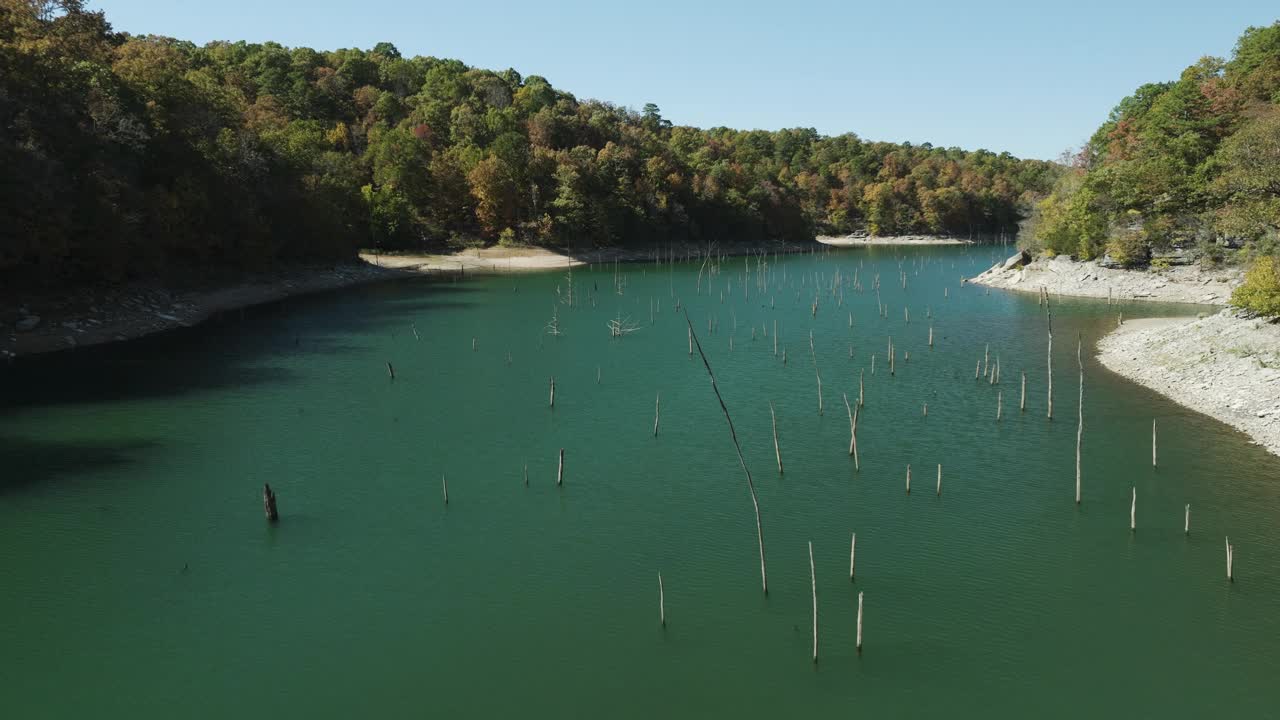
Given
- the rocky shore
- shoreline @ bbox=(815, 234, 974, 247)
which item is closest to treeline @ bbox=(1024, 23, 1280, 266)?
the rocky shore

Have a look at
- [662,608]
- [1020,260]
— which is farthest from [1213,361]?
[1020,260]

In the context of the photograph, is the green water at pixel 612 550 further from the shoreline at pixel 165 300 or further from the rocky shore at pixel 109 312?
the shoreline at pixel 165 300

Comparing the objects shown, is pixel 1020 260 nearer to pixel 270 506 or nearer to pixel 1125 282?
pixel 1125 282

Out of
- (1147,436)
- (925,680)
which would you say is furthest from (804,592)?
(1147,436)

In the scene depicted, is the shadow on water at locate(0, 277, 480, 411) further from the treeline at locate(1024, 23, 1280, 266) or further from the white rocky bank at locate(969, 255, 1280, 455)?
the treeline at locate(1024, 23, 1280, 266)

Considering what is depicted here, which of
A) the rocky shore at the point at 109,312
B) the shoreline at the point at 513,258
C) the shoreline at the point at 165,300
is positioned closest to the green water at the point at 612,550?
the rocky shore at the point at 109,312
